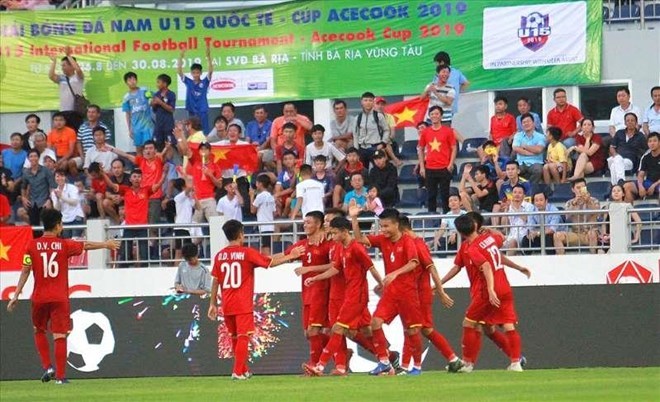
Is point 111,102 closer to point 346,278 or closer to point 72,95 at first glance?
point 72,95

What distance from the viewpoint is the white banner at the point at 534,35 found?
1061 inches

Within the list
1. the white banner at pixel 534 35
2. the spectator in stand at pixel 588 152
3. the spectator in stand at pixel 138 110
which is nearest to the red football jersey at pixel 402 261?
the spectator in stand at pixel 588 152

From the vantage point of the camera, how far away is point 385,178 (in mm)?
25297

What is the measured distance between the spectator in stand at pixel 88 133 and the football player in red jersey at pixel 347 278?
8.78 meters

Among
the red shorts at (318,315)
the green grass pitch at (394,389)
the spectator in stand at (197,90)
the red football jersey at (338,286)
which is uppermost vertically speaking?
the spectator in stand at (197,90)

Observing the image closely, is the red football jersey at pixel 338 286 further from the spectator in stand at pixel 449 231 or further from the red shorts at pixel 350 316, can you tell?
the spectator in stand at pixel 449 231

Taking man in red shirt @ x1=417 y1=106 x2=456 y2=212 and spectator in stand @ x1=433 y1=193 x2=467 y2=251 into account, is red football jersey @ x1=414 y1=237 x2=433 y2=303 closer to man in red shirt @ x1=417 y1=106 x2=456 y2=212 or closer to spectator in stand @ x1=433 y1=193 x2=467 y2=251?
spectator in stand @ x1=433 y1=193 x2=467 y2=251

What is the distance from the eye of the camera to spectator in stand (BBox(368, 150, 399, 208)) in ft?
82.8

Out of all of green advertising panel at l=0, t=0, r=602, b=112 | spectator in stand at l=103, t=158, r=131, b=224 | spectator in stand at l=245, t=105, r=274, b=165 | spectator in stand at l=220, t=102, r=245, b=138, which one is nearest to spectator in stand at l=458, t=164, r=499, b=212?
green advertising panel at l=0, t=0, r=602, b=112

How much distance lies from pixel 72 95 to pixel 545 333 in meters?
9.64

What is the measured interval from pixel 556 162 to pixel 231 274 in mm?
7404

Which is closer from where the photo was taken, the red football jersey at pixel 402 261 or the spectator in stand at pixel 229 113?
the red football jersey at pixel 402 261

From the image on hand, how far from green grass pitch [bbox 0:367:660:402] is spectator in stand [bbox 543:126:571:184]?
175 inches

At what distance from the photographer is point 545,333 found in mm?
23906
